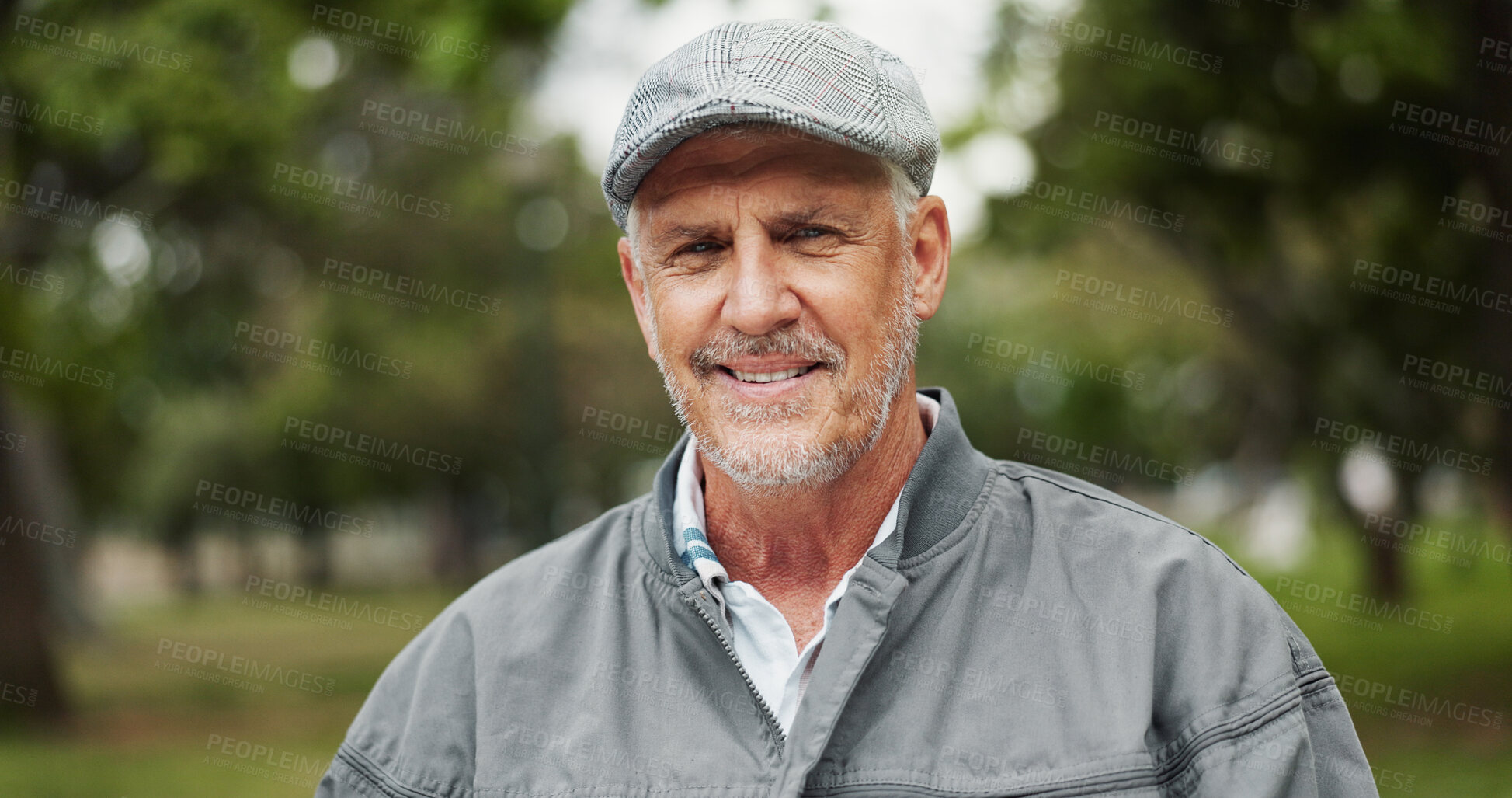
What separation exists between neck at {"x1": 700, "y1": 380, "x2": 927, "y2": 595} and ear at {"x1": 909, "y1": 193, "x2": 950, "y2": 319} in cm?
17

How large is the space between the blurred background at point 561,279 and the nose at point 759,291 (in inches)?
167

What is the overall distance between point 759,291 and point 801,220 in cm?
15

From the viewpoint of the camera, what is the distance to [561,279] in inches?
900

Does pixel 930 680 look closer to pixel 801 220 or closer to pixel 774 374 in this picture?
pixel 774 374

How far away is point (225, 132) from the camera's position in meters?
8.49

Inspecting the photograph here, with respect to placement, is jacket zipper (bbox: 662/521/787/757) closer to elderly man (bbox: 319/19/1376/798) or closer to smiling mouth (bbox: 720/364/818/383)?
elderly man (bbox: 319/19/1376/798)

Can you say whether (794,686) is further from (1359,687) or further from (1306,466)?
(1306,466)

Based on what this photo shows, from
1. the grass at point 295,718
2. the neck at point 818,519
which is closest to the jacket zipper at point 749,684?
the neck at point 818,519

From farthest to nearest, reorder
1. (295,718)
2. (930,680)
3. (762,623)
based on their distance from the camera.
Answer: (295,718)
(762,623)
(930,680)

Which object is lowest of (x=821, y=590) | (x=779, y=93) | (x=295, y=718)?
(x=295, y=718)

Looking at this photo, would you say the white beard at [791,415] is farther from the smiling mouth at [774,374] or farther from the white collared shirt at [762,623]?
the white collared shirt at [762,623]

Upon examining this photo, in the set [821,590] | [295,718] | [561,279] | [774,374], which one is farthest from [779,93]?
[561,279]

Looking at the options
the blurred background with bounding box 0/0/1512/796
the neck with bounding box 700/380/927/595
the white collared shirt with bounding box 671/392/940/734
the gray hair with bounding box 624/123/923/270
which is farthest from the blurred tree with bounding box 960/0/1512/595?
the white collared shirt with bounding box 671/392/940/734

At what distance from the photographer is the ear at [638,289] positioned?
98.7 inches
